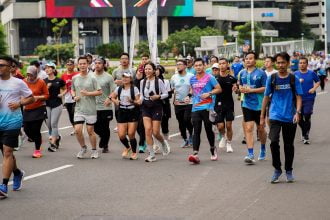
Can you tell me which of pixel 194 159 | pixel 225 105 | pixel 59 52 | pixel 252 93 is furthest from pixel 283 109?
pixel 59 52


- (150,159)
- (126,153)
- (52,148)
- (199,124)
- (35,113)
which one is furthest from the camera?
(52,148)

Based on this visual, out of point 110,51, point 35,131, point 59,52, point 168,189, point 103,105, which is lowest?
point 168,189

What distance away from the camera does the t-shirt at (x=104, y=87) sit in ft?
48.3

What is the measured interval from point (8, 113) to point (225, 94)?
19.3 ft

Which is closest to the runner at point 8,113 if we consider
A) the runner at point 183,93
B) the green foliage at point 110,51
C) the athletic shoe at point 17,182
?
the athletic shoe at point 17,182

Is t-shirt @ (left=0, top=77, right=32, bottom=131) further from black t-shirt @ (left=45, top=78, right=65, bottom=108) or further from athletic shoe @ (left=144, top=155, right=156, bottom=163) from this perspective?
black t-shirt @ (left=45, top=78, right=65, bottom=108)

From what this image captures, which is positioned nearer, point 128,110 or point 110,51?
point 128,110

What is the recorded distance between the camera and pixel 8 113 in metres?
10.2

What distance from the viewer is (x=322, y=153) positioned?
1399 centimetres

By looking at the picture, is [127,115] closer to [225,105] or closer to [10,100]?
[225,105]

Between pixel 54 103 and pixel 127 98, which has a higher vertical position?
pixel 127 98

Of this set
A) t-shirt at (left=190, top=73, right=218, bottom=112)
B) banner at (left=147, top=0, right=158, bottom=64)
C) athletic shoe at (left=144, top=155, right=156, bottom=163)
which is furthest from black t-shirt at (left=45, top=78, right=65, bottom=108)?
banner at (left=147, top=0, right=158, bottom=64)

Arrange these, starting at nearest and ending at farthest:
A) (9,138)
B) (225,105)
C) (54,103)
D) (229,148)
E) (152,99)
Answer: (9,138)
(152,99)
(229,148)
(225,105)
(54,103)

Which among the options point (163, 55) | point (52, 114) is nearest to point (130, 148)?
point (52, 114)
